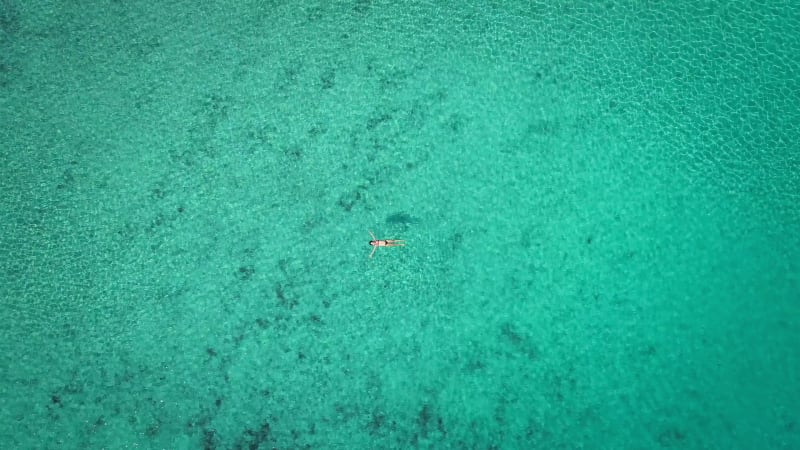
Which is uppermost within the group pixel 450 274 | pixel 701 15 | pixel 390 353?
pixel 701 15

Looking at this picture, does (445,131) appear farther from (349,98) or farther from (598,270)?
(598,270)

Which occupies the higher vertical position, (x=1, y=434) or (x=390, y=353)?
(x=390, y=353)

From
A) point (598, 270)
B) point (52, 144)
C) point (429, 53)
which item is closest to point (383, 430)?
point (598, 270)

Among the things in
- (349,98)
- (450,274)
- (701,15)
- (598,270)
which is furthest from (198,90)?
(701,15)

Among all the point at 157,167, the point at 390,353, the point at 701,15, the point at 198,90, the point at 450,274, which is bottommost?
the point at 390,353

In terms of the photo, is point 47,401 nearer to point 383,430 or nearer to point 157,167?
point 157,167
